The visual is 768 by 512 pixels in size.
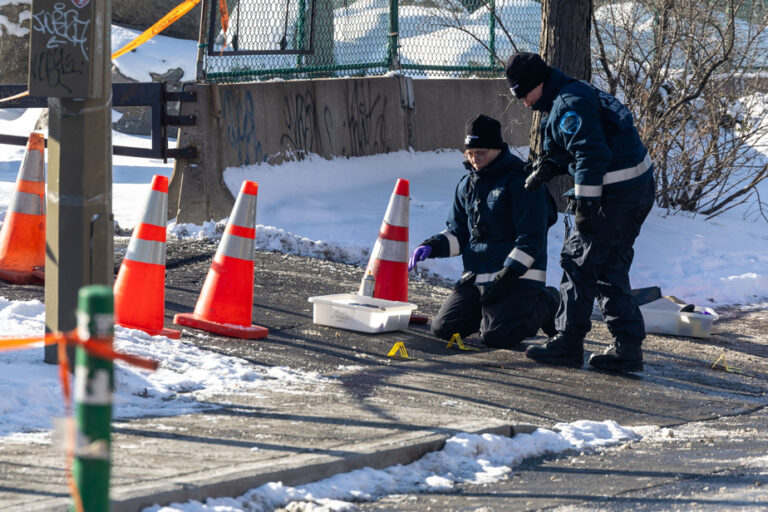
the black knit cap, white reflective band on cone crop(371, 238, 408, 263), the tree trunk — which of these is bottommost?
white reflective band on cone crop(371, 238, 408, 263)

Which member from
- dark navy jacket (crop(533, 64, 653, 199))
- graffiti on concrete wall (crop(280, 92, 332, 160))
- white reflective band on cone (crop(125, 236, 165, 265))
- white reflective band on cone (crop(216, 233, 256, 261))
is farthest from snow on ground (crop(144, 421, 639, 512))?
graffiti on concrete wall (crop(280, 92, 332, 160))

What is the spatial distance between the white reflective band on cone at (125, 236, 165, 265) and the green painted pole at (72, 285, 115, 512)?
379cm

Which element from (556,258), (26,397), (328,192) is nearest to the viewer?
(26,397)

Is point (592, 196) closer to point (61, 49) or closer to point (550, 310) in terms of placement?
point (550, 310)

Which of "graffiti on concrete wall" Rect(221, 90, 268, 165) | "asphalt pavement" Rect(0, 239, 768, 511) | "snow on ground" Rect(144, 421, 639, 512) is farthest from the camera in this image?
"graffiti on concrete wall" Rect(221, 90, 268, 165)

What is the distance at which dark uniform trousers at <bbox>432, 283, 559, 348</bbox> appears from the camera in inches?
250

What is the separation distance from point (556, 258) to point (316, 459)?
6239mm

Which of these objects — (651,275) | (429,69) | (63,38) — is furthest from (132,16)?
(63,38)

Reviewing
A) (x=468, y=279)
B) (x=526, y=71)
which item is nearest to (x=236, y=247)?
(x=468, y=279)

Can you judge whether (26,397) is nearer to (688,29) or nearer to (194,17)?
(688,29)

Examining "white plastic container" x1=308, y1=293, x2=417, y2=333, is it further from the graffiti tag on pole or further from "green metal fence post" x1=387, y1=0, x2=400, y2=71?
"green metal fence post" x1=387, y1=0, x2=400, y2=71

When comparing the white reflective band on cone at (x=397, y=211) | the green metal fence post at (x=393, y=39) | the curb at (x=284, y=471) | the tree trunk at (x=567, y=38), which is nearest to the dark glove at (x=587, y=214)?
the white reflective band on cone at (x=397, y=211)

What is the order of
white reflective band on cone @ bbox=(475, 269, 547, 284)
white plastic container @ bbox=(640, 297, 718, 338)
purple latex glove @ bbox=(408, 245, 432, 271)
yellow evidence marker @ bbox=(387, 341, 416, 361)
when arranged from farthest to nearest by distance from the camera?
white plastic container @ bbox=(640, 297, 718, 338) → purple latex glove @ bbox=(408, 245, 432, 271) → white reflective band on cone @ bbox=(475, 269, 547, 284) → yellow evidence marker @ bbox=(387, 341, 416, 361)

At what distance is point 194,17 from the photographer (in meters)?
19.1
